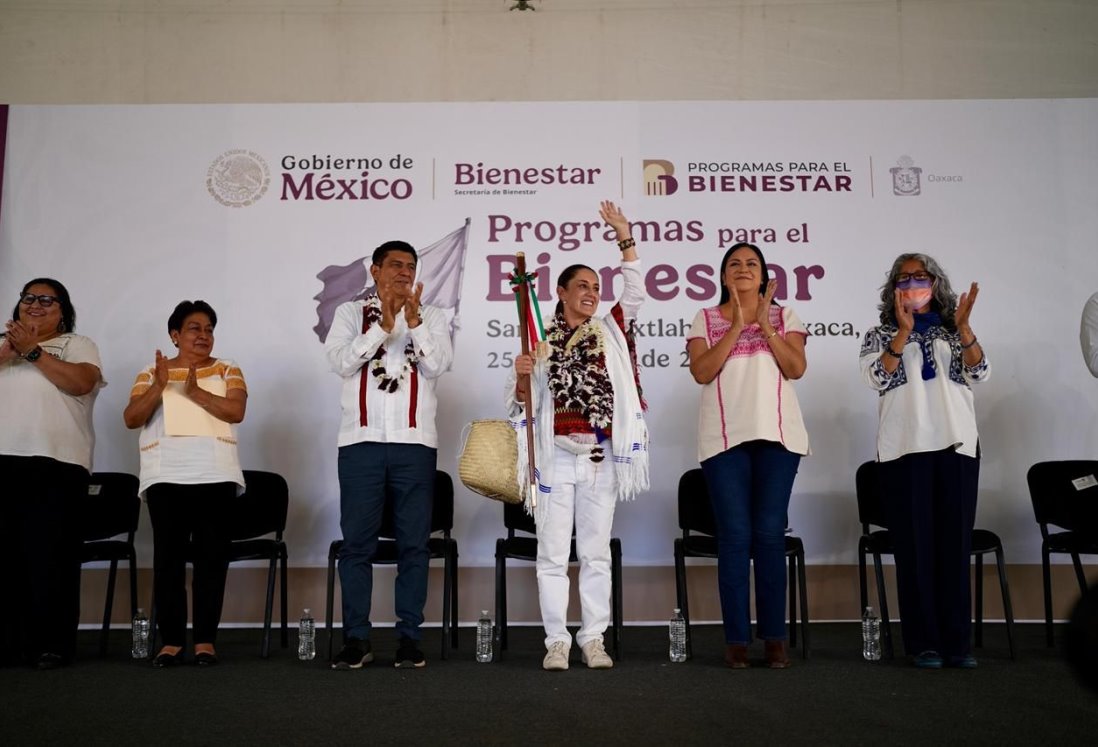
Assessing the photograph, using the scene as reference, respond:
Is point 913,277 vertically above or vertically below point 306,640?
above

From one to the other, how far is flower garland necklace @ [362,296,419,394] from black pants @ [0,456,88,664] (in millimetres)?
1394

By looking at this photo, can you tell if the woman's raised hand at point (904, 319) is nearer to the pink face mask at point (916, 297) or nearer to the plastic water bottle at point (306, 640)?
the pink face mask at point (916, 297)

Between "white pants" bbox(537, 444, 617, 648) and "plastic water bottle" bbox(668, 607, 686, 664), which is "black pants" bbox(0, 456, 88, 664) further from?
"plastic water bottle" bbox(668, 607, 686, 664)

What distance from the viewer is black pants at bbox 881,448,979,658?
151 inches

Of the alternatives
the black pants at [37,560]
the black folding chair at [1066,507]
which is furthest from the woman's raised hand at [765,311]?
the black pants at [37,560]

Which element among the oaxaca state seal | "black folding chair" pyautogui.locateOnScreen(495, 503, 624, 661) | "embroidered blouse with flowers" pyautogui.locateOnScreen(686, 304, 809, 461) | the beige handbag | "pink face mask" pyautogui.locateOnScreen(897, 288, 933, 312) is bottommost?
"black folding chair" pyautogui.locateOnScreen(495, 503, 624, 661)

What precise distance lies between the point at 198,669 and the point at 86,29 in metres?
4.04

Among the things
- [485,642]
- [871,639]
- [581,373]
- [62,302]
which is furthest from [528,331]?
[62,302]

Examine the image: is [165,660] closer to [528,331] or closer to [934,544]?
[528,331]

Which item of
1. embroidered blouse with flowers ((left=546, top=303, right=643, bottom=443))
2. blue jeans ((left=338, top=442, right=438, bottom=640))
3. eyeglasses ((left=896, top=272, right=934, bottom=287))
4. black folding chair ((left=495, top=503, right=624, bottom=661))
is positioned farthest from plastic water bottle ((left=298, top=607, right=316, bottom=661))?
eyeglasses ((left=896, top=272, right=934, bottom=287))

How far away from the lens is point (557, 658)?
3.81 meters

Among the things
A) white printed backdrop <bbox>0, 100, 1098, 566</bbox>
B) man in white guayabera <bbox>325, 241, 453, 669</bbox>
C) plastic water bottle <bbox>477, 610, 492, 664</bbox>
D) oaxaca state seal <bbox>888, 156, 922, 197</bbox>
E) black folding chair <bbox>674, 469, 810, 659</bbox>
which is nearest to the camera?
man in white guayabera <bbox>325, 241, 453, 669</bbox>

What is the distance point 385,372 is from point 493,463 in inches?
23.2

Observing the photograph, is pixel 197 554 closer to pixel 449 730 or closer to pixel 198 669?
pixel 198 669
